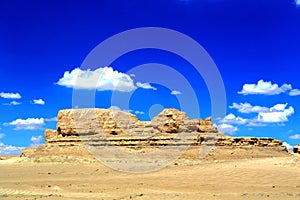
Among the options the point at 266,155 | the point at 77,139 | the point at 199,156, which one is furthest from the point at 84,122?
the point at 266,155

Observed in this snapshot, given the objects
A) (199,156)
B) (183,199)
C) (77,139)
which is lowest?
(183,199)

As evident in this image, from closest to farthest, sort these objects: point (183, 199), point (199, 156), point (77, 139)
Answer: point (183, 199)
point (199, 156)
point (77, 139)

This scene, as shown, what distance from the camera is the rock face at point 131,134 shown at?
5378cm

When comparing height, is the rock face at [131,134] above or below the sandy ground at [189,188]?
above

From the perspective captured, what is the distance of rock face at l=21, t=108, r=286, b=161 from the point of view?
53.8 metres

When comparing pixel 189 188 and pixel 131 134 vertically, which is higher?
pixel 131 134

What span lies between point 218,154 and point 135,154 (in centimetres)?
1100

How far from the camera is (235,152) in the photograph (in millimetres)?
50938

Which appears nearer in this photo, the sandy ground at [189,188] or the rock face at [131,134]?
the sandy ground at [189,188]

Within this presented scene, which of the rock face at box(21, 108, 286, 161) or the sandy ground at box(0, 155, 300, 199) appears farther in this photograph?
the rock face at box(21, 108, 286, 161)

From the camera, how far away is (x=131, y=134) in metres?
62.5

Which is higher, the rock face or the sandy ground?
the rock face

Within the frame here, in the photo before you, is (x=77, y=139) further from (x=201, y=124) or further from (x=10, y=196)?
(x=10, y=196)

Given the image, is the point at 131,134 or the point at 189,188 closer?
the point at 189,188
